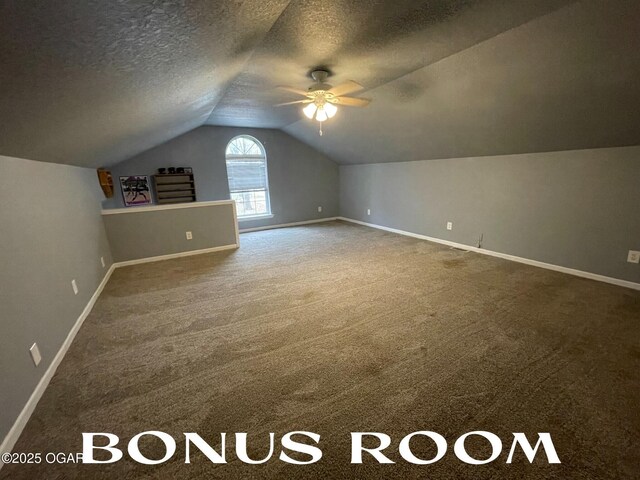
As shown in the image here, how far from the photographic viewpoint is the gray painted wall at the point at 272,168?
5.11 metres

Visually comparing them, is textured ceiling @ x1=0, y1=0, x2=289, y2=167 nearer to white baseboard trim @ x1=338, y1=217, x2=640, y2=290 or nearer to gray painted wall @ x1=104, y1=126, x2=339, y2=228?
gray painted wall @ x1=104, y1=126, x2=339, y2=228

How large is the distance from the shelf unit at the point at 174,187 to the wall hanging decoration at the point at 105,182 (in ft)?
2.64

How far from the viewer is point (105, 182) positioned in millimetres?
4191


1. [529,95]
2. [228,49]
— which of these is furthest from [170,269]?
[529,95]

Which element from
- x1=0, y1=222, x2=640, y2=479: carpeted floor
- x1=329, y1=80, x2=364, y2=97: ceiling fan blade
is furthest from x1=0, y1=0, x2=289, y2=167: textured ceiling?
x1=0, y1=222, x2=640, y2=479: carpeted floor

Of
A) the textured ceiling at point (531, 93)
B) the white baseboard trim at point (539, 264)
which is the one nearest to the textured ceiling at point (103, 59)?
the textured ceiling at point (531, 93)

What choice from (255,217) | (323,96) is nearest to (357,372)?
(323,96)

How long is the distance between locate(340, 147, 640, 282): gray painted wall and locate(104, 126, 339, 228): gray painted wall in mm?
2116

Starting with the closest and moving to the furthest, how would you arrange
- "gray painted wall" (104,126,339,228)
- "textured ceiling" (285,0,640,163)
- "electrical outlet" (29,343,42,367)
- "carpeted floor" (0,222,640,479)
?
"carpeted floor" (0,222,640,479) → "electrical outlet" (29,343,42,367) → "textured ceiling" (285,0,640,163) → "gray painted wall" (104,126,339,228)

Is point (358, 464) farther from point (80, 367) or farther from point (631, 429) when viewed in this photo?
point (80, 367)

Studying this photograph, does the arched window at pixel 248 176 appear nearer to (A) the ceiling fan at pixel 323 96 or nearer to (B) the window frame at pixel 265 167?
(B) the window frame at pixel 265 167

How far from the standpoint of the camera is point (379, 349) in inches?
Answer: 79.0

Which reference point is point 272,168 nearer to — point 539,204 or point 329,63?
point 329,63

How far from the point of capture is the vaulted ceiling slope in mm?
1026
